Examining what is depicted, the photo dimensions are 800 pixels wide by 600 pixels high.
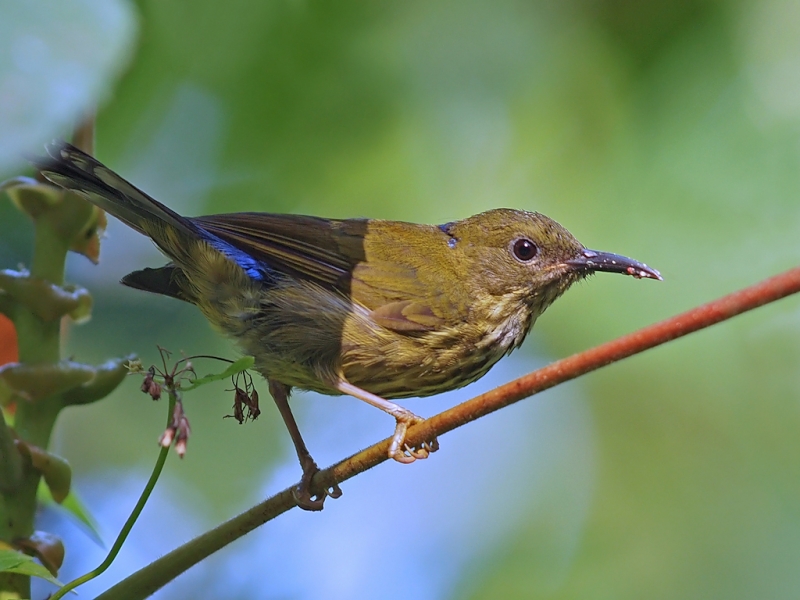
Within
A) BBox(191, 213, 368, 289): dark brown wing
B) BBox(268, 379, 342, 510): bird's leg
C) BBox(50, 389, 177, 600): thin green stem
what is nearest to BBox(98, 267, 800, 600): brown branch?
BBox(50, 389, 177, 600): thin green stem

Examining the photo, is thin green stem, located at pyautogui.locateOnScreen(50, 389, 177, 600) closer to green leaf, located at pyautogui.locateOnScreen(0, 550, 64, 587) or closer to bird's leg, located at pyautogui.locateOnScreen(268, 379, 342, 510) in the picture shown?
green leaf, located at pyautogui.locateOnScreen(0, 550, 64, 587)

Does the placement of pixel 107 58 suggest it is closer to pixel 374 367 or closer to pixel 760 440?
pixel 374 367

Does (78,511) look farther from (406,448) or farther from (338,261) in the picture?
(338,261)

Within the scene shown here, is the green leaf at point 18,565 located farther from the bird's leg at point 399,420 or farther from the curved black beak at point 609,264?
the curved black beak at point 609,264

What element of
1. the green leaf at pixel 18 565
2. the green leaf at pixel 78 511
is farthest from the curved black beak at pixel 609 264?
the green leaf at pixel 18 565

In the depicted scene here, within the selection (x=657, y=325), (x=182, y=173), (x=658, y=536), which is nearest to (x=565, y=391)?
(x=658, y=536)
